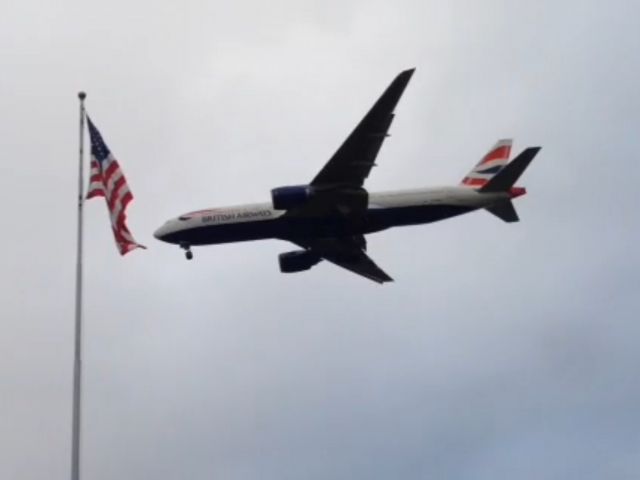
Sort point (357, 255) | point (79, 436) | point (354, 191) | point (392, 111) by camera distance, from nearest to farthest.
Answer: point (79, 436) → point (392, 111) → point (354, 191) → point (357, 255)

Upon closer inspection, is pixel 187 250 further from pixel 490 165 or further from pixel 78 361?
pixel 78 361

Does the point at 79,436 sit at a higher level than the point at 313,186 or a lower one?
lower

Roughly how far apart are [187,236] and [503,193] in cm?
1872

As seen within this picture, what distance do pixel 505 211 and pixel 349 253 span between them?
11623 mm

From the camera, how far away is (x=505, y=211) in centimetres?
7606

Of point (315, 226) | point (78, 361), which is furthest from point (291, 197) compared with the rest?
point (78, 361)

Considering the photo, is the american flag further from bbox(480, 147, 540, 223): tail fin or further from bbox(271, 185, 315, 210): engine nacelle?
bbox(480, 147, 540, 223): tail fin

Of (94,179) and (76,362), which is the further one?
(94,179)

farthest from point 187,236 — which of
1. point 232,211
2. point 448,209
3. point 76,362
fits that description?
point 76,362

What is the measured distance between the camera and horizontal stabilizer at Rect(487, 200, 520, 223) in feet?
249

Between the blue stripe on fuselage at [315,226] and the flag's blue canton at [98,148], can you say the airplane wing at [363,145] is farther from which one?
the flag's blue canton at [98,148]

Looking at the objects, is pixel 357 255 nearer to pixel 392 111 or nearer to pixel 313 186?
pixel 313 186

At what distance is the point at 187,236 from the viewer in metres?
77.8

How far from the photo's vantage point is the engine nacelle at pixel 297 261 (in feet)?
277
